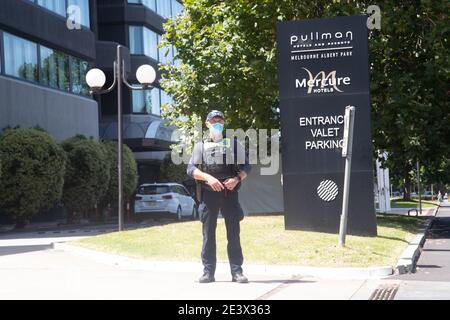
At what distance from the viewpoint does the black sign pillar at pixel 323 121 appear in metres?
14.0

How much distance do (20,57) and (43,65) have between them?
2.05 metres

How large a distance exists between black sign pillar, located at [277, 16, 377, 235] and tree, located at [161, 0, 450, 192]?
449 cm

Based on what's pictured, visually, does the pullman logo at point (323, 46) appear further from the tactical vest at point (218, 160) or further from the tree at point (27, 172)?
the tree at point (27, 172)

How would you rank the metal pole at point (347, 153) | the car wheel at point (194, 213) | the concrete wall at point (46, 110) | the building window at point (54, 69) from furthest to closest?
1. the building window at point (54, 69)
2. the car wheel at point (194, 213)
3. the concrete wall at point (46, 110)
4. the metal pole at point (347, 153)

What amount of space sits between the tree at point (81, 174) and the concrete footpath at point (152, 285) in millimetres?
18802

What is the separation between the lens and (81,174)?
2997cm

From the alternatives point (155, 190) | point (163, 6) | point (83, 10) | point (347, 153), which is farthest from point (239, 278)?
point (163, 6)

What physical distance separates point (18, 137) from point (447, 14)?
50.0 ft

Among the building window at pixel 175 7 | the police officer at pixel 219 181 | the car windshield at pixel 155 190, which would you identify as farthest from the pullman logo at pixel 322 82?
the building window at pixel 175 7

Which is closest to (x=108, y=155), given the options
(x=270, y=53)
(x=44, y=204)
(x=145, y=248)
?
(x=44, y=204)

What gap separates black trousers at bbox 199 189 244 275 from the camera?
27.8ft

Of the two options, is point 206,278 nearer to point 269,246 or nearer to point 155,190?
point 269,246

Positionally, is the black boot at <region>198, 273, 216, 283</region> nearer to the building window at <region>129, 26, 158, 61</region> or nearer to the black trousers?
the black trousers

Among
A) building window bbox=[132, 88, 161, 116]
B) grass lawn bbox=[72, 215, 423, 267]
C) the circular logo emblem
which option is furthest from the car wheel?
the circular logo emblem
